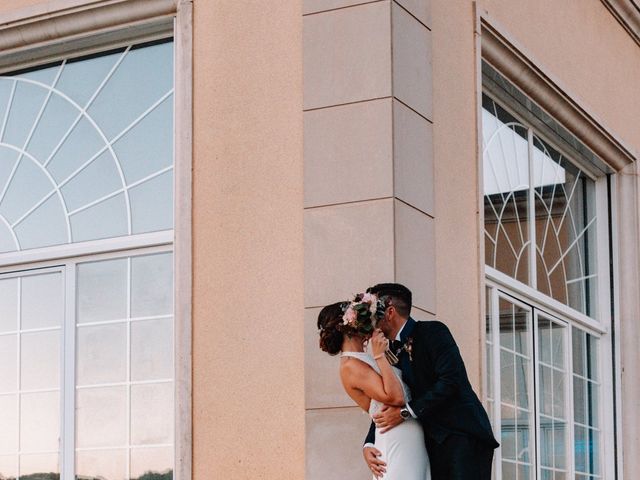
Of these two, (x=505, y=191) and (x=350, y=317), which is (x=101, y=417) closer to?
(x=350, y=317)

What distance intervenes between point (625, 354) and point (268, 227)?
5164 mm

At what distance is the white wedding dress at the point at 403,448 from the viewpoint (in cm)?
756

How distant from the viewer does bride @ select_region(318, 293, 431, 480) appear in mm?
7523

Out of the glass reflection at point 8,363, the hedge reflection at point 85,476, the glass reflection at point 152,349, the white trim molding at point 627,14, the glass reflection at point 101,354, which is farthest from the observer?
the white trim molding at point 627,14

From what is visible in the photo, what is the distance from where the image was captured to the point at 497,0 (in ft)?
34.3

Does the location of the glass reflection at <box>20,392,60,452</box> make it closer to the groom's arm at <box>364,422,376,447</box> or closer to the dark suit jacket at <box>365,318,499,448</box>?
the groom's arm at <box>364,422,376,447</box>

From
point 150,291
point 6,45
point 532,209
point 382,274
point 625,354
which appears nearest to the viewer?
point 382,274

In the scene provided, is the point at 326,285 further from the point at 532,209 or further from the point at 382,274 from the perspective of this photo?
the point at 532,209

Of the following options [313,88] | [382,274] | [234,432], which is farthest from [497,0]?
[234,432]

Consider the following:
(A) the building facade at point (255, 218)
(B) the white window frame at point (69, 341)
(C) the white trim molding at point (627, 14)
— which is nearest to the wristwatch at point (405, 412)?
(A) the building facade at point (255, 218)

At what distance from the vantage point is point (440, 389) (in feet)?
24.6

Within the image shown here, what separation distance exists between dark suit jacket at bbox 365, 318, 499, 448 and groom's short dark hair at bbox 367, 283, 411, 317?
128 mm

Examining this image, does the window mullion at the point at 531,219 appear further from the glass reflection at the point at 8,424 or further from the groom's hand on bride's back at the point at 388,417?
the groom's hand on bride's back at the point at 388,417

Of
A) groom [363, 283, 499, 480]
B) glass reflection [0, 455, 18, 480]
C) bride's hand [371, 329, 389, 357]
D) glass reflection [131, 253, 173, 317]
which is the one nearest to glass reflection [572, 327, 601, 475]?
glass reflection [131, 253, 173, 317]
